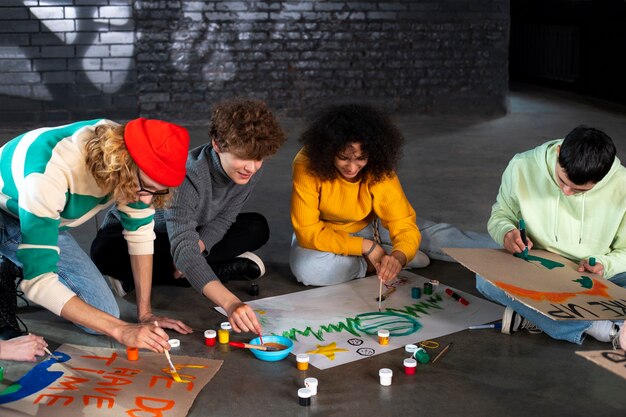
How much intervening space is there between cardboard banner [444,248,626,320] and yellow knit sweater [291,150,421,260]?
385mm

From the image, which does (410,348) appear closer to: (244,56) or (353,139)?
(353,139)

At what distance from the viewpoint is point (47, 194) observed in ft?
7.54

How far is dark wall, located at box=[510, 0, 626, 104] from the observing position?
883 centimetres

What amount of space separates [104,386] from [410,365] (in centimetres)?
96

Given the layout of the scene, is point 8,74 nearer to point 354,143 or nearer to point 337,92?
point 337,92

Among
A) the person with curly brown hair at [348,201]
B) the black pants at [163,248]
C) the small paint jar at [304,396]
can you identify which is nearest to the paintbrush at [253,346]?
the small paint jar at [304,396]

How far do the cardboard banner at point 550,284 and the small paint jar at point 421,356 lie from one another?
0.35 m

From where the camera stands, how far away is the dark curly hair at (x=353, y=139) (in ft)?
10.2

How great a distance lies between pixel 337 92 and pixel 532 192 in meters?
5.01

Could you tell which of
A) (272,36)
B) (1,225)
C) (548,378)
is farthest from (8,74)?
(548,378)

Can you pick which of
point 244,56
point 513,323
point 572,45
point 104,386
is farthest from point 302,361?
point 572,45

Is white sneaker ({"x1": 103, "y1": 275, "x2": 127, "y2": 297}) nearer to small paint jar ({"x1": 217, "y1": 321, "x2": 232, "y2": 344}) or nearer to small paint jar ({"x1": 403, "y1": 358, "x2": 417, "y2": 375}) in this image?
small paint jar ({"x1": 217, "y1": 321, "x2": 232, "y2": 344})

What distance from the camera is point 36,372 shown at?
8.15 ft

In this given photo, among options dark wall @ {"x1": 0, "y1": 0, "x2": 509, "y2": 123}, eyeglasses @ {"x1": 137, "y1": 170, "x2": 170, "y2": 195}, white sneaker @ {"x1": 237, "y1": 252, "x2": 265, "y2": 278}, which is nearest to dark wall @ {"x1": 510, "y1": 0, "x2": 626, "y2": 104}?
dark wall @ {"x1": 0, "y1": 0, "x2": 509, "y2": 123}
